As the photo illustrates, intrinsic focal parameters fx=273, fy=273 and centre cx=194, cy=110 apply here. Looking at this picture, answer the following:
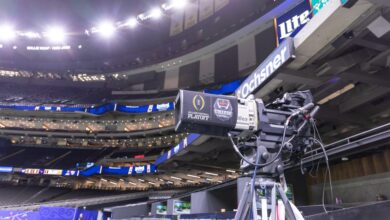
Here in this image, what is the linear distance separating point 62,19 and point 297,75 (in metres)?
27.3

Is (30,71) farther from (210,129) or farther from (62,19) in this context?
(210,129)

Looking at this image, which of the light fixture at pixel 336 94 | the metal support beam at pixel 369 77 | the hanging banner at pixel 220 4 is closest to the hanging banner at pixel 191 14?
the hanging banner at pixel 220 4

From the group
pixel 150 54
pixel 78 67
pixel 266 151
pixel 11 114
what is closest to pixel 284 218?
pixel 266 151

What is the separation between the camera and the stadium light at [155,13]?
22922 millimetres

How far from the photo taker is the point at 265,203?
187 centimetres

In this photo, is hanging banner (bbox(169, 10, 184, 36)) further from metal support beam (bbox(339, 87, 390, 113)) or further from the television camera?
the television camera

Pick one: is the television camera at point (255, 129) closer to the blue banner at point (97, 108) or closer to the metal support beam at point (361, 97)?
the metal support beam at point (361, 97)

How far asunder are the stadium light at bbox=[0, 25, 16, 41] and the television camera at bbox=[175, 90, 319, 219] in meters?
31.6

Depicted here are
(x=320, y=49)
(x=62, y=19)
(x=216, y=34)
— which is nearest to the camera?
(x=320, y=49)

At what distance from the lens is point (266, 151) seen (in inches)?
73.7

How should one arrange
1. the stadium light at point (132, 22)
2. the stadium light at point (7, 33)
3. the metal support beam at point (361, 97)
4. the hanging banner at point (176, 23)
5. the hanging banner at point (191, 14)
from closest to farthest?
the metal support beam at point (361, 97), the hanging banner at point (191, 14), the stadium light at point (132, 22), the hanging banner at point (176, 23), the stadium light at point (7, 33)

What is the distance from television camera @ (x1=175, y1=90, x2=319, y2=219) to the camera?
72.6 inches

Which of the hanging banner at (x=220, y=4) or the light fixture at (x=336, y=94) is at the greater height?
the hanging banner at (x=220, y=4)

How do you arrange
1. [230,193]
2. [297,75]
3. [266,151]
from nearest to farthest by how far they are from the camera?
[266,151] → [297,75] → [230,193]
